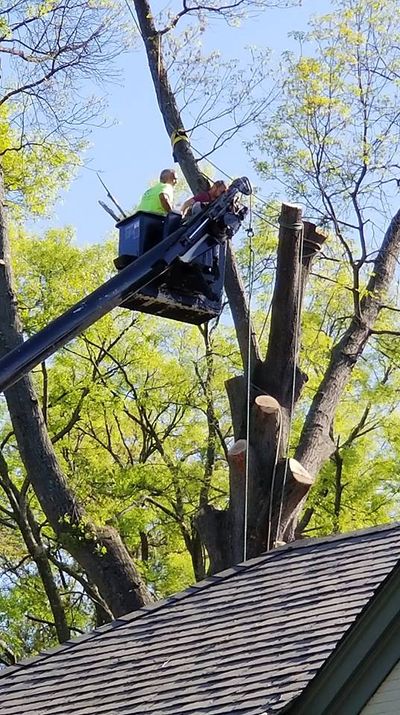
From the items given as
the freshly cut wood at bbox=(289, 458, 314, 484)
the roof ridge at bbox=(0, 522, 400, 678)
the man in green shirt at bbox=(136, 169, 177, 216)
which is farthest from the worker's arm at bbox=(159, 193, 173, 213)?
the freshly cut wood at bbox=(289, 458, 314, 484)

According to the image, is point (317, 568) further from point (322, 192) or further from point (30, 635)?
point (30, 635)

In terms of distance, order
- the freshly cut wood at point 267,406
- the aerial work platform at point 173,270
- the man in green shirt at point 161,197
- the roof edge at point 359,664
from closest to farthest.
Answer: the roof edge at point 359,664 < the aerial work platform at point 173,270 < the man in green shirt at point 161,197 < the freshly cut wood at point 267,406

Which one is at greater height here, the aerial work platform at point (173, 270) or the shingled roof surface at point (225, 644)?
the aerial work platform at point (173, 270)

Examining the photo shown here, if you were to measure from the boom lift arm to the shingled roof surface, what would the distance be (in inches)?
84.8

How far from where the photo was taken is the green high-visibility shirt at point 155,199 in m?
9.63

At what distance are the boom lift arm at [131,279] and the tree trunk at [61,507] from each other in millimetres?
5168

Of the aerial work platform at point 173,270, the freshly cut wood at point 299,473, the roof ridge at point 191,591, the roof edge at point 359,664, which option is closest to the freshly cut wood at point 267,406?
the freshly cut wood at point 299,473

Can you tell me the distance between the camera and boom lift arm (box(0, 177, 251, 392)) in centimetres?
711

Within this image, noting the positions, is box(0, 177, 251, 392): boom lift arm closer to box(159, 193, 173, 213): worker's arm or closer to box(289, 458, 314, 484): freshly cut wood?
box(159, 193, 173, 213): worker's arm

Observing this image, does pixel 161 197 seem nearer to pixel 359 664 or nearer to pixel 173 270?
pixel 173 270

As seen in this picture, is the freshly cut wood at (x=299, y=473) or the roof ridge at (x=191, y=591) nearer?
the roof ridge at (x=191, y=591)

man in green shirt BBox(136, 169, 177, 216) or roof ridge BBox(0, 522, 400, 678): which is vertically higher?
man in green shirt BBox(136, 169, 177, 216)

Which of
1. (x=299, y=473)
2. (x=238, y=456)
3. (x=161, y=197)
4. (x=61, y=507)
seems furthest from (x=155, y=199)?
(x=61, y=507)

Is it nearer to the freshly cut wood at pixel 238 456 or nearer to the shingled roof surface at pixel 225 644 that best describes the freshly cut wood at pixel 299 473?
the freshly cut wood at pixel 238 456
